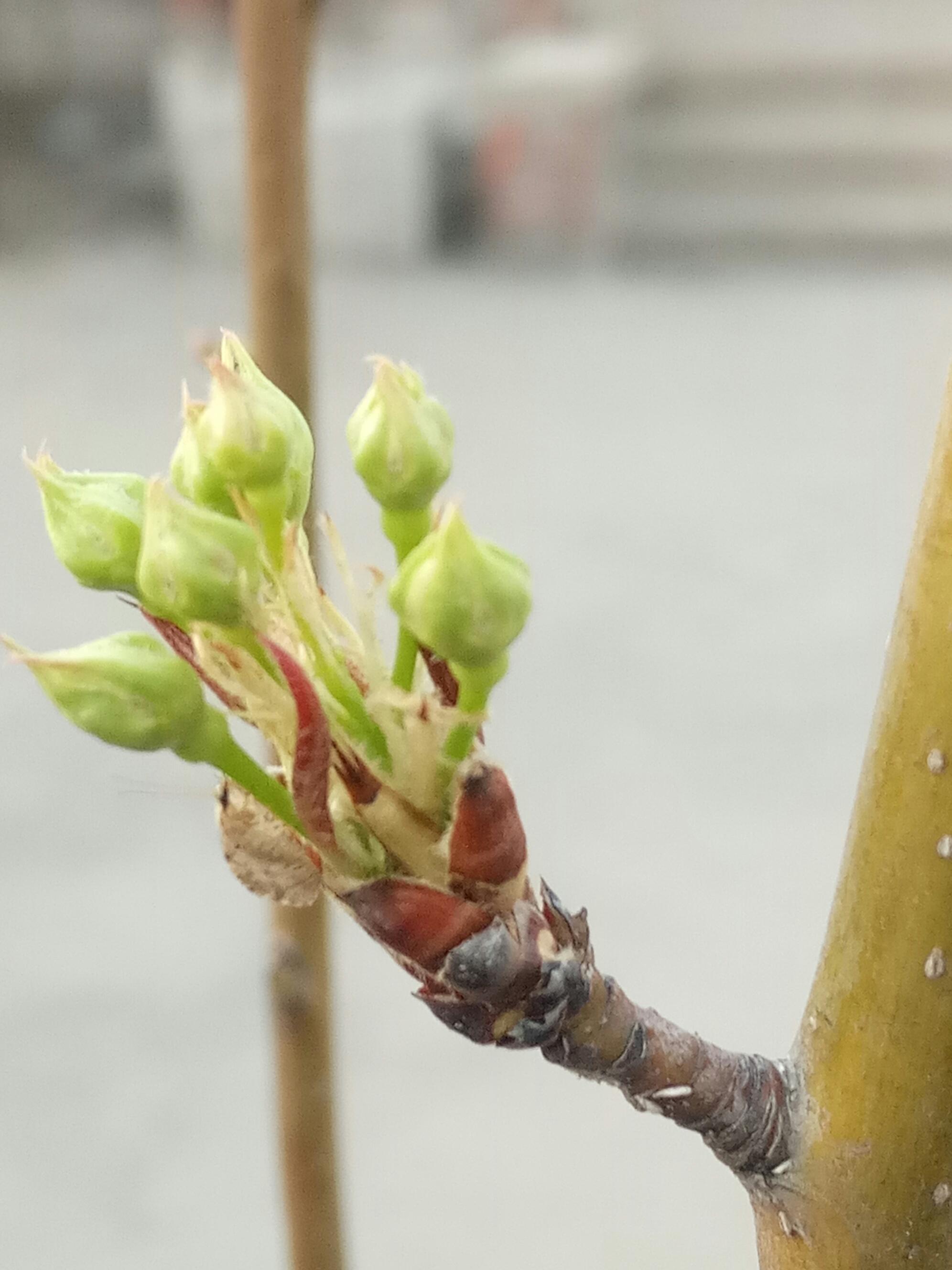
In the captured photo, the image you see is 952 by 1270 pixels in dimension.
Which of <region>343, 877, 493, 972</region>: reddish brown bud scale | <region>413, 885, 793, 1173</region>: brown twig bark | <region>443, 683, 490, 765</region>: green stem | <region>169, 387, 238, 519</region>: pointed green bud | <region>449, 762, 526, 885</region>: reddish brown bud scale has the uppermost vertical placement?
<region>169, 387, 238, 519</region>: pointed green bud

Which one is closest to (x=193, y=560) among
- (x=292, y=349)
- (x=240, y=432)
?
(x=240, y=432)

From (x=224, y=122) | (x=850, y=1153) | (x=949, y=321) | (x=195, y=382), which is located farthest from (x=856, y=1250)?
(x=224, y=122)

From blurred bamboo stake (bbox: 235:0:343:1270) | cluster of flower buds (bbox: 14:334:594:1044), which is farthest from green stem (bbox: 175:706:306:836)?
blurred bamboo stake (bbox: 235:0:343:1270)

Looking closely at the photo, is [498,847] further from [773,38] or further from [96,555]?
[773,38]

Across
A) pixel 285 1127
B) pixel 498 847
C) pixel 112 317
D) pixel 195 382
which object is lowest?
pixel 112 317

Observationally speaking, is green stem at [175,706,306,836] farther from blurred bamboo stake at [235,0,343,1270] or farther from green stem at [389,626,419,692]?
blurred bamboo stake at [235,0,343,1270]

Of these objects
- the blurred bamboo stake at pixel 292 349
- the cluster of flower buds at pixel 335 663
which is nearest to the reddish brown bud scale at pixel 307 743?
the cluster of flower buds at pixel 335 663

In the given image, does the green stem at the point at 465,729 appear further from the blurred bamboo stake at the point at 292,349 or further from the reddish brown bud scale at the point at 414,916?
the blurred bamboo stake at the point at 292,349
